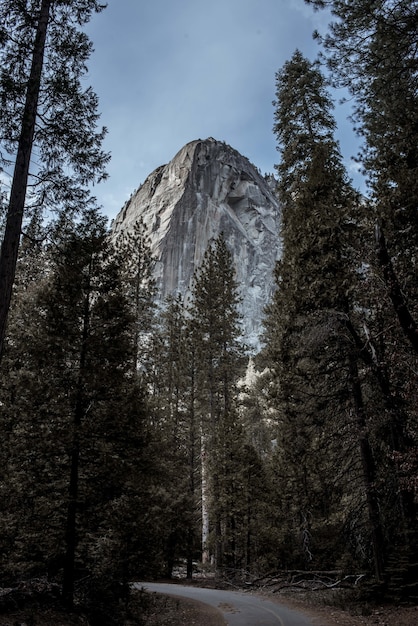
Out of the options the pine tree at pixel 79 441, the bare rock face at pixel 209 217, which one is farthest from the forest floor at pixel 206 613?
the bare rock face at pixel 209 217

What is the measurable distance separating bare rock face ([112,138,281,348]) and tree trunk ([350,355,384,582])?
62727 mm

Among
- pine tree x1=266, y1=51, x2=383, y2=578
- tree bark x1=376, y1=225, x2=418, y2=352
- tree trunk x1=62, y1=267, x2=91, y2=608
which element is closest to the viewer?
tree bark x1=376, y1=225, x2=418, y2=352

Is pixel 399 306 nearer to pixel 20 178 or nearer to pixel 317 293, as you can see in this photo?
pixel 317 293

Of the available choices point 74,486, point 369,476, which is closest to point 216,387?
point 369,476

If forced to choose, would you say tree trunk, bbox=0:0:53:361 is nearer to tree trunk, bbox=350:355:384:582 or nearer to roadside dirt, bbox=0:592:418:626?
roadside dirt, bbox=0:592:418:626

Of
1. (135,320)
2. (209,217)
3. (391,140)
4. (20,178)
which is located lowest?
Answer: (135,320)

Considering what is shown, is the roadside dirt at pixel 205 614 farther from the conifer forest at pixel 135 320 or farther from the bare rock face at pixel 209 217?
the bare rock face at pixel 209 217

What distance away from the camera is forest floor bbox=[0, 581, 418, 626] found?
283 inches

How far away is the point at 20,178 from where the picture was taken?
25.0 feet

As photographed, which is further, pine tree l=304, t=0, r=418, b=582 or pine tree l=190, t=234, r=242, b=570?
pine tree l=190, t=234, r=242, b=570

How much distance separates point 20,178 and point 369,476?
10434 mm

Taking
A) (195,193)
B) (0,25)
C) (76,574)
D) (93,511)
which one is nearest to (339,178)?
(0,25)

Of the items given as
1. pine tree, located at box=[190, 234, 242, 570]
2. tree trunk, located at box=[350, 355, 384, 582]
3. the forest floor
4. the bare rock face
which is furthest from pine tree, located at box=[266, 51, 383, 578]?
the bare rock face

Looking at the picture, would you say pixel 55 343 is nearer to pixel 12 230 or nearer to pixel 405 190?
pixel 12 230
